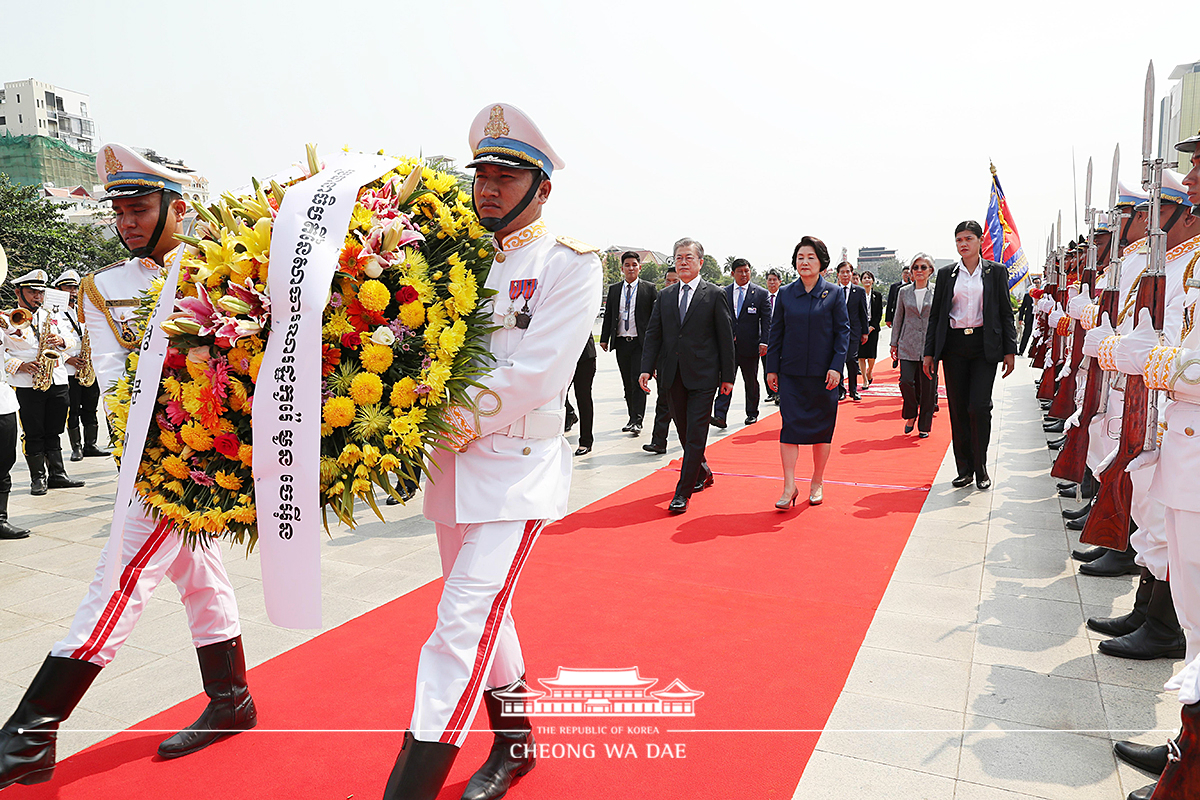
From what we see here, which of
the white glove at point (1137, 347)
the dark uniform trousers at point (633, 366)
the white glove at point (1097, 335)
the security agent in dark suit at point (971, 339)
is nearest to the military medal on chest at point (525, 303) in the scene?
the white glove at point (1137, 347)

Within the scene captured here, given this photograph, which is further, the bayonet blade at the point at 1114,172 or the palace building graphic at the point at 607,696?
the bayonet blade at the point at 1114,172

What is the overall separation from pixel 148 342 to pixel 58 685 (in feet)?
3.76

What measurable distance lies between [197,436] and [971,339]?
5993 millimetres

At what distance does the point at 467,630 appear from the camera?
217 centimetres

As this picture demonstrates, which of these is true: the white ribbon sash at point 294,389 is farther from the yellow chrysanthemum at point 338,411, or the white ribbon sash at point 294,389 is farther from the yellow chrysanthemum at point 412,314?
the yellow chrysanthemum at point 412,314

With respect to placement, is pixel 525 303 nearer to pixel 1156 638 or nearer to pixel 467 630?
pixel 467 630

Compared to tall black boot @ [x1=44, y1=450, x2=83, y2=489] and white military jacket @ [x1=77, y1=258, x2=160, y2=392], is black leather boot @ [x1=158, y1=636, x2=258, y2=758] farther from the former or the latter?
tall black boot @ [x1=44, y1=450, x2=83, y2=489]

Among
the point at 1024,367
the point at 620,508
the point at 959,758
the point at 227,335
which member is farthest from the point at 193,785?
the point at 1024,367

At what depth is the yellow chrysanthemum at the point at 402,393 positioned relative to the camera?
2111 mm

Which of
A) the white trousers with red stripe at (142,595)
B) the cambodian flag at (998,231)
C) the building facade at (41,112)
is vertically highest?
the building facade at (41,112)

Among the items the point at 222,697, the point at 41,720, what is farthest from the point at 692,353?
the point at 41,720

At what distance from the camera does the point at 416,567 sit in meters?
4.69

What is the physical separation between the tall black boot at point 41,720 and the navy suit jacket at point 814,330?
4.80m

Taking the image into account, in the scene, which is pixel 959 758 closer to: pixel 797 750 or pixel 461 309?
pixel 797 750
